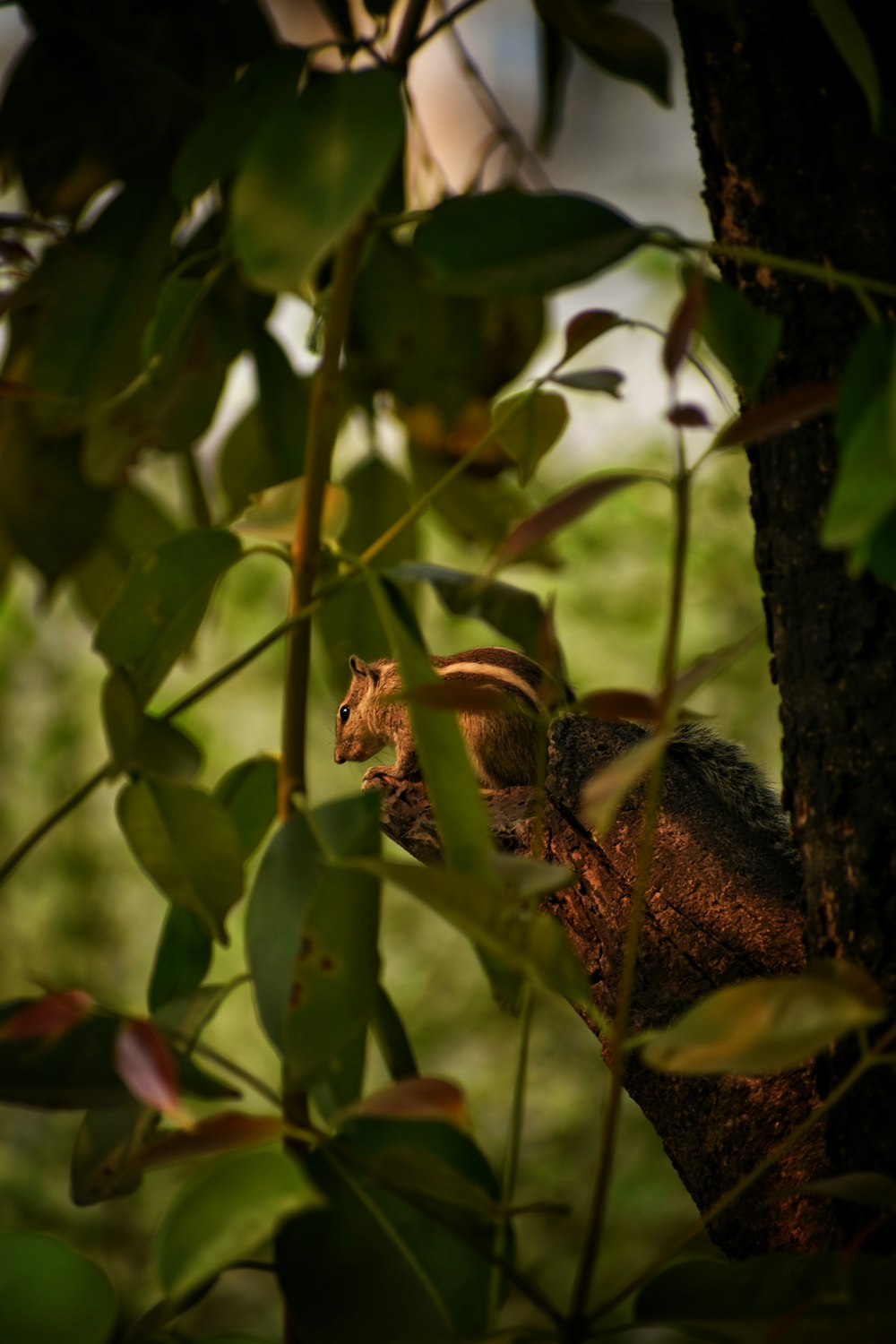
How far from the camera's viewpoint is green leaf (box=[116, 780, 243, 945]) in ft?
1.69

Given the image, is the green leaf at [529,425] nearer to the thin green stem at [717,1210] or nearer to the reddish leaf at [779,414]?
the reddish leaf at [779,414]

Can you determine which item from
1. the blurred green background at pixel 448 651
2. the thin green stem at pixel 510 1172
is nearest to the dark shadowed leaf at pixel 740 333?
the thin green stem at pixel 510 1172

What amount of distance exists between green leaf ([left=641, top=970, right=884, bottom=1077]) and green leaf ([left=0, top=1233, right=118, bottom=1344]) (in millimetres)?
190

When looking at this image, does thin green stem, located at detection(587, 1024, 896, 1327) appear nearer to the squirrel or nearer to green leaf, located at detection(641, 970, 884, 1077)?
green leaf, located at detection(641, 970, 884, 1077)

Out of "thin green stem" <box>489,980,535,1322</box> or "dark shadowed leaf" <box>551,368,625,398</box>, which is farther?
"dark shadowed leaf" <box>551,368,625,398</box>

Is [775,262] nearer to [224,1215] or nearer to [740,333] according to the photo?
[740,333]

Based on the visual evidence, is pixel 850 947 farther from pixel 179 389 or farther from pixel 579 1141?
pixel 579 1141

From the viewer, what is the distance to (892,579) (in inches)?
13.8

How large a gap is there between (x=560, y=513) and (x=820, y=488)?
8.9 inches

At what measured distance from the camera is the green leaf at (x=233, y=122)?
50 cm

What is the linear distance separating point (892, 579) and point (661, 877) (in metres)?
0.36

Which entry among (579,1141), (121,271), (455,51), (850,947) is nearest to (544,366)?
(579,1141)

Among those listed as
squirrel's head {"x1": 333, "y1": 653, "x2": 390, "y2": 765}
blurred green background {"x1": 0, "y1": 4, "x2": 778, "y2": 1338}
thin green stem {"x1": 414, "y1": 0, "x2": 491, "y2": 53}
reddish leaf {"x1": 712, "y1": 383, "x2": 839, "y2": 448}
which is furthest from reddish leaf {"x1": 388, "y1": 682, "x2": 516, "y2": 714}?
blurred green background {"x1": 0, "y1": 4, "x2": 778, "y2": 1338}

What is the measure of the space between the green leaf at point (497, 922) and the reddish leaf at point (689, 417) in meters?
0.14
